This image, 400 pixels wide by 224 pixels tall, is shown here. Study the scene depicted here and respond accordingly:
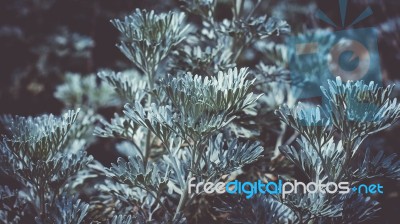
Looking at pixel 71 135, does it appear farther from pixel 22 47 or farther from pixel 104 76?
pixel 22 47

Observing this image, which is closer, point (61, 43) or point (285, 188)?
point (285, 188)

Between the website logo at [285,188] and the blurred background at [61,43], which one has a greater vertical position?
the blurred background at [61,43]

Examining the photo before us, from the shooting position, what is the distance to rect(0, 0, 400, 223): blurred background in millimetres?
3045

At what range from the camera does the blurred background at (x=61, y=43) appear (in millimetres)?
3045

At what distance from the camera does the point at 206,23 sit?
1.77m

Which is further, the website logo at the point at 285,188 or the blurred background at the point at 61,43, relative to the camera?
the blurred background at the point at 61,43

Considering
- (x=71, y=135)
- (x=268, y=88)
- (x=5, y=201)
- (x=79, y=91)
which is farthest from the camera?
(x=79, y=91)

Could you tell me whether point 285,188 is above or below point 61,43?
below

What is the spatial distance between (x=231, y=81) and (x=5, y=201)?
2.75ft

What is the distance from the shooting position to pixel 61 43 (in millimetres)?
3426

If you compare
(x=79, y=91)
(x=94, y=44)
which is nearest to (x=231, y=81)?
(x=79, y=91)

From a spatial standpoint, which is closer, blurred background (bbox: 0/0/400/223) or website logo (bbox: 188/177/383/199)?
website logo (bbox: 188/177/383/199)

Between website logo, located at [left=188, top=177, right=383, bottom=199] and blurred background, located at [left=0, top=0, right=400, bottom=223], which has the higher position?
blurred background, located at [left=0, top=0, right=400, bottom=223]

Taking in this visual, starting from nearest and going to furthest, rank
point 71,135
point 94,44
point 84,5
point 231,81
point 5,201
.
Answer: point 231,81 < point 5,201 < point 71,135 < point 94,44 < point 84,5
